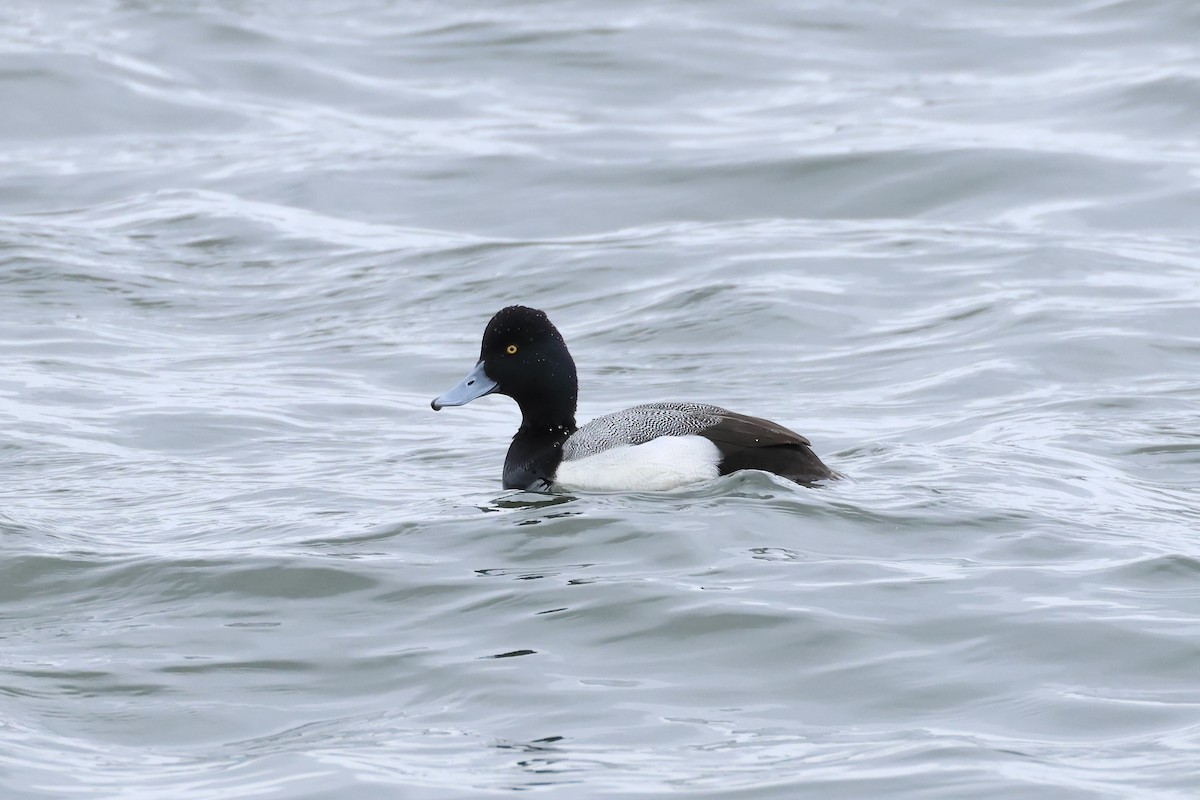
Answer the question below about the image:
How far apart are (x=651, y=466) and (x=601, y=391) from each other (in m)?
3.06

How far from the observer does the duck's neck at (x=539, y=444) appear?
28.0 feet

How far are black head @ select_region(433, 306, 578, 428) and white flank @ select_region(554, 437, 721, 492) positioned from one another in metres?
0.55

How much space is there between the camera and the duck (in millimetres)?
8078

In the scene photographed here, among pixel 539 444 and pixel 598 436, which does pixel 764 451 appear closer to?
pixel 598 436

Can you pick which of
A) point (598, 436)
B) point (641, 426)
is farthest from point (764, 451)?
point (598, 436)

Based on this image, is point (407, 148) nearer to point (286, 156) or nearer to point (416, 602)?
point (286, 156)

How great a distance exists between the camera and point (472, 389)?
29.5ft

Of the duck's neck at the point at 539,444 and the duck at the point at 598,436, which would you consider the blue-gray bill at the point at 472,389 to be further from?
the duck's neck at the point at 539,444

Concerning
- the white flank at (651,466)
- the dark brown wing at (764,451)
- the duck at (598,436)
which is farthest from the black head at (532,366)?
the dark brown wing at (764,451)

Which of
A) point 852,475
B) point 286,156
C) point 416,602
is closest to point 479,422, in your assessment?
point 852,475

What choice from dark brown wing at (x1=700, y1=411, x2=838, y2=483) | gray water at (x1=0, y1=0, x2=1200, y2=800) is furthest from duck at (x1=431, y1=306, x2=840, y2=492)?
gray water at (x1=0, y1=0, x2=1200, y2=800)

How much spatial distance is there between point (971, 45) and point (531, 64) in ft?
15.7

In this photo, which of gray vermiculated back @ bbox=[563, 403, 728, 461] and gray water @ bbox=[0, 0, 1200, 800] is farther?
gray vermiculated back @ bbox=[563, 403, 728, 461]

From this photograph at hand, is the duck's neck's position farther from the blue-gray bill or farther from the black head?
the blue-gray bill
